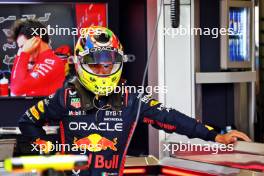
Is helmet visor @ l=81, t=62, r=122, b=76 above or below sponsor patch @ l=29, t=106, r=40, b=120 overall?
above

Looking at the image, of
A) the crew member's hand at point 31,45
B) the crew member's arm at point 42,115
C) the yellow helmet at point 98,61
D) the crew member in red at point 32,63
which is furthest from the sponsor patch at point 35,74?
the yellow helmet at point 98,61

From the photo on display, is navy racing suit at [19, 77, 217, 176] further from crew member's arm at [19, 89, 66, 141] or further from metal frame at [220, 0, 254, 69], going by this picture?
metal frame at [220, 0, 254, 69]

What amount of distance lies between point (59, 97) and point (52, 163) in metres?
1.26

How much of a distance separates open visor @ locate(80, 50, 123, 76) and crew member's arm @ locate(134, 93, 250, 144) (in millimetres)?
207

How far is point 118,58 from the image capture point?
2033 millimetres

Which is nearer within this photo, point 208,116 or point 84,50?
point 84,50

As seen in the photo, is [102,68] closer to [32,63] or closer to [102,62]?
[102,62]

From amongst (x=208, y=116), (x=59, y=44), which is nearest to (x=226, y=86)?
(x=208, y=116)

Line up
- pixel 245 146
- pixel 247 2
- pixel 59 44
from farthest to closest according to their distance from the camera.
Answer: pixel 59 44
pixel 247 2
pixel 245 146

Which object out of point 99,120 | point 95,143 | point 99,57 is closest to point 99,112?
point 99,120

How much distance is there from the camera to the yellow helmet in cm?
199

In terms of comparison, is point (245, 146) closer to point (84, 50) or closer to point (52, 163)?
point (84, 50)

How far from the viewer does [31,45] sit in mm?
3756

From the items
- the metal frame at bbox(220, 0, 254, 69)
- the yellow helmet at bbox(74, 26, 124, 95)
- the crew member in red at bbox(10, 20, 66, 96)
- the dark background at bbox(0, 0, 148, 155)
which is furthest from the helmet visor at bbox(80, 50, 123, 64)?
the crew member in red at bbox(10, 20, 66, 96)
